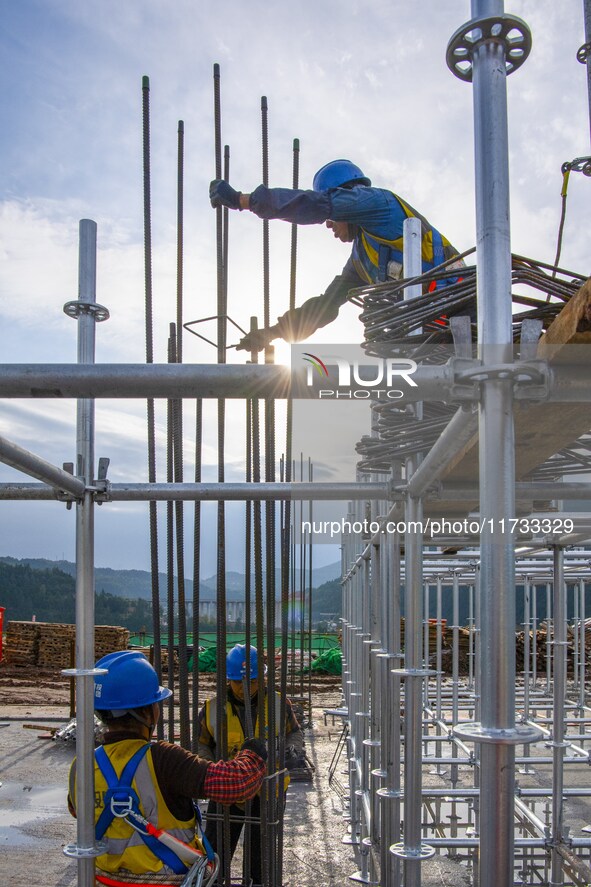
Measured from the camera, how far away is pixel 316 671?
20.8 meters

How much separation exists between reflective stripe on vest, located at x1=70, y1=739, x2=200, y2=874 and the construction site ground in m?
3.41

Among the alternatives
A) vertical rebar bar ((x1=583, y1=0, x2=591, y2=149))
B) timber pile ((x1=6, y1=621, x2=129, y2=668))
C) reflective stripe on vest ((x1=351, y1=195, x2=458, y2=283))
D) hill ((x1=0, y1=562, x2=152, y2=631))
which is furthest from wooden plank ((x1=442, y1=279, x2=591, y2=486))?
hill ((x1=0, y1=562, x2=152, y2=631))

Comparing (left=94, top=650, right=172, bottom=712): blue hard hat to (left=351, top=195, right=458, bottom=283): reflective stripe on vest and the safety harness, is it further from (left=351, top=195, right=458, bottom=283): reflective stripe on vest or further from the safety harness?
(left=351, top=195, right=458, bottom=283): reflective stripe on vest

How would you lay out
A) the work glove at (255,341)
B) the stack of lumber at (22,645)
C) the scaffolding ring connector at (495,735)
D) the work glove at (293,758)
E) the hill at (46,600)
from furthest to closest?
1. the hill at (46,600)
2. the stack of lumber at (22,645)
3. the work glove at (293,758)
4. the work glove at (255,341)
5. the scaffolding ring connector at (495,735)

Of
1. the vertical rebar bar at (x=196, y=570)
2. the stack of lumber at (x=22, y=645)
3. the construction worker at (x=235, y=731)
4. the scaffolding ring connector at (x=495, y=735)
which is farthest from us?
the stack of lumber at (x=22, y=645)

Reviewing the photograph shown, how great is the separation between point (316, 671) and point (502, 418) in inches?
779

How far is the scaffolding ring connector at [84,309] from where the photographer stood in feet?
11.1

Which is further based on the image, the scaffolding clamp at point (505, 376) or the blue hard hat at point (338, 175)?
the blue hard hat at point (338, 175)

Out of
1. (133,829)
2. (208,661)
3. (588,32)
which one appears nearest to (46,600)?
(208,661)

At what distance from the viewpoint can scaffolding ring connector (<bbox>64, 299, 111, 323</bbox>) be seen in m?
3.37

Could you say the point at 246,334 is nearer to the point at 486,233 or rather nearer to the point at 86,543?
the point at 86,543

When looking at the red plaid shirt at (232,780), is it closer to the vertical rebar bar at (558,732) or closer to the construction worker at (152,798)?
the construction worker at (152,798)

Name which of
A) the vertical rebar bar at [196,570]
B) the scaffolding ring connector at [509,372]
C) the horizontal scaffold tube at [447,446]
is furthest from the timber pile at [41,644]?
the scaffolding ring connector at [509,372]

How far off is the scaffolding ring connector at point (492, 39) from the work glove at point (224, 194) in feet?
6.48
